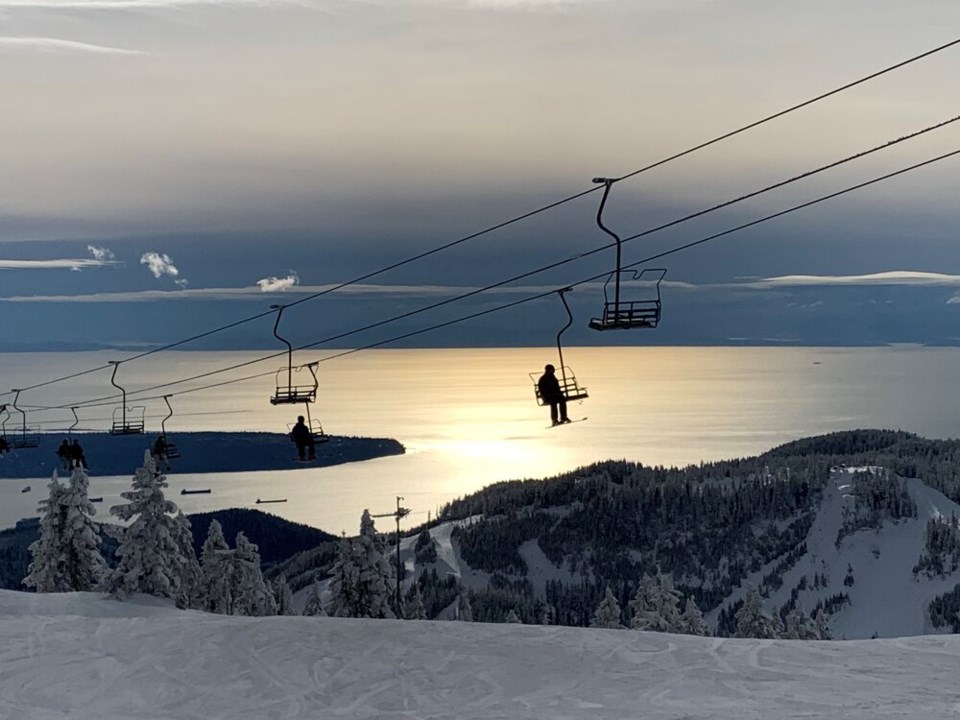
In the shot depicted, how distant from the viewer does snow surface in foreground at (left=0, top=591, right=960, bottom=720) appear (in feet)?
48.0

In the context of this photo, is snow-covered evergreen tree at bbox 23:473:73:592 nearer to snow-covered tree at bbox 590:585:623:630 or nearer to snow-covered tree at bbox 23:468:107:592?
snow-covered tree at bbox 23:468:107:592

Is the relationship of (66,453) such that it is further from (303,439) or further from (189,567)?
(189,567)

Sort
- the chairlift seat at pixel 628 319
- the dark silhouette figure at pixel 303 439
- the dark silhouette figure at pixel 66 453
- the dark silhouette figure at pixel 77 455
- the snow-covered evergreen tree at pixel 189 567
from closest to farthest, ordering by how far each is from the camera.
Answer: the chairlift seat at pixel 628 319, the dark silhouette figure at pixel 303 439, the dark silhouette figure at pixel 77 455, the dark silhouette figure at pixel 66 453, the snow-covered evergreen tree at pixel 189 567

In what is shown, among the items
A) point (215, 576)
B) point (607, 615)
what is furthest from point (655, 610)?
point (215, 576)

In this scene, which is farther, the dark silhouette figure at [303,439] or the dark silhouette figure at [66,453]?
the dark silhouette figure at [66,453]

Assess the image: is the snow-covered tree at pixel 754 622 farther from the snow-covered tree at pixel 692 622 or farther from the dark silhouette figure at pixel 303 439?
the dark silhouette figure at pixel 303 439

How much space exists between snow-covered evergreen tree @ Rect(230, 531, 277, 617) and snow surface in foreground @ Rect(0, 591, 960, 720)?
22.3 meters

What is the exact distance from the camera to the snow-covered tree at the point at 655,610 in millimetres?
52562

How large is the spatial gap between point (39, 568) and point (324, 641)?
1031 inches

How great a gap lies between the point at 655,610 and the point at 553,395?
42.7 m

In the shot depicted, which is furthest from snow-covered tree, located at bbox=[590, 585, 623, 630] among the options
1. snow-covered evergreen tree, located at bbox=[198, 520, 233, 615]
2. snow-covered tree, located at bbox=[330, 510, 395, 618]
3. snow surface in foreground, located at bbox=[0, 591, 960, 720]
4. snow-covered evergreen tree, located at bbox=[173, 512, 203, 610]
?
snow surface in foreground, located at bbox=[0, 591, 960, 720]

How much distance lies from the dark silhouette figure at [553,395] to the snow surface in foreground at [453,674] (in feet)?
13.3

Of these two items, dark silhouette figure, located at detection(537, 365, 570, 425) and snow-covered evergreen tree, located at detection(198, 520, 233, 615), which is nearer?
dark silhouette figure, located at detection(537, 365, 570, 425)

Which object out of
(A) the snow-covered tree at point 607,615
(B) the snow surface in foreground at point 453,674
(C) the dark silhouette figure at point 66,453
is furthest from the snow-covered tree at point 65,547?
(A) the snow-covered tree at point 607,615
